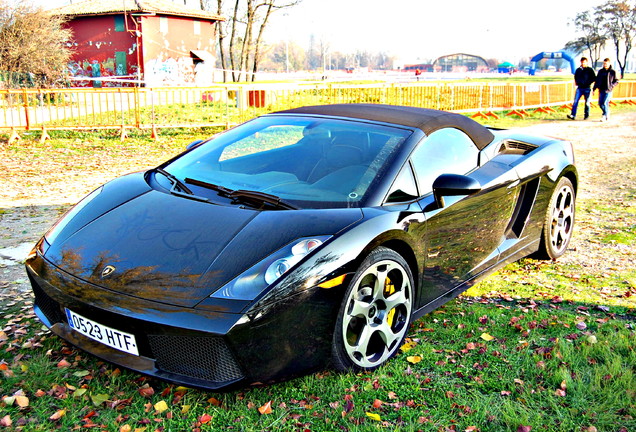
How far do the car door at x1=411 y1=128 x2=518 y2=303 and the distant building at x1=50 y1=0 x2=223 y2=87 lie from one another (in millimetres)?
33576

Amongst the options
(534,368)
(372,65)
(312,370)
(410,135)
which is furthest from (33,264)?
(372,65)

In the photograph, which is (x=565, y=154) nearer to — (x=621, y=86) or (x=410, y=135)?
(x=410, y=135)

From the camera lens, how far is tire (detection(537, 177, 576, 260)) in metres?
4.94

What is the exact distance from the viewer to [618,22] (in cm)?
6619

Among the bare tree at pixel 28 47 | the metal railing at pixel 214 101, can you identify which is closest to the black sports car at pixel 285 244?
the metal railing at pixel 214 101

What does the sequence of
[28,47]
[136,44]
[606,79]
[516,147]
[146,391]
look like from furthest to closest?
[136,44], [28,47], [606,79], [516,147], [146,391]

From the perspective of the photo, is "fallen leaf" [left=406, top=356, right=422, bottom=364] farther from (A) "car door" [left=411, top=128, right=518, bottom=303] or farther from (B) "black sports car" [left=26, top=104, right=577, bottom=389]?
(A) "car door" [left=411, top=128, right=518, bottom=303]

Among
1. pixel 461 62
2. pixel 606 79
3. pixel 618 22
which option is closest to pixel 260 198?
pixel 606 79

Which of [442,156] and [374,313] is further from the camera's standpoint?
[442,156]

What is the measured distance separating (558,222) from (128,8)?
35.8m

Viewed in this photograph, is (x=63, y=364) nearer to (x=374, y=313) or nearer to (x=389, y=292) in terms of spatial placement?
(x=374, y=313)

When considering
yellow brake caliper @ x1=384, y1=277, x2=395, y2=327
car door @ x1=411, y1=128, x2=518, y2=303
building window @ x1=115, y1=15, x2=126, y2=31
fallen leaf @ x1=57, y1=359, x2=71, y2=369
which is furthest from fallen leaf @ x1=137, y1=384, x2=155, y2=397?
building window @ x1=115, y1=15, x2=126, y2=31

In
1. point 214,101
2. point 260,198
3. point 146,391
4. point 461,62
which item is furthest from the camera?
point 461,62

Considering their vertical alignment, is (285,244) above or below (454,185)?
below
